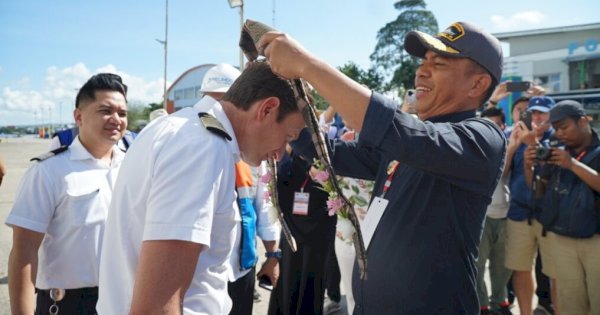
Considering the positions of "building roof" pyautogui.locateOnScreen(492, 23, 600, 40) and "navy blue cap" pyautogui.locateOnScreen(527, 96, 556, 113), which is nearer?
"navy blue cap" pyautogui.locateOnScreen(527, 96, 556, 113)

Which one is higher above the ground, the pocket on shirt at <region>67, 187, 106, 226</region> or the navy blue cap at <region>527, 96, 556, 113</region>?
the navy blue cap at <region>527, 96, 556, 113</region>

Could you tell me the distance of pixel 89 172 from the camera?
8.65 ft

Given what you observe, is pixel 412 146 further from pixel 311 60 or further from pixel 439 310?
pixel 439 310

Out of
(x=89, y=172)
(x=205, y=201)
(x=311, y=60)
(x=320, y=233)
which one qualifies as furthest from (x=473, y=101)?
(x=320, y=233)

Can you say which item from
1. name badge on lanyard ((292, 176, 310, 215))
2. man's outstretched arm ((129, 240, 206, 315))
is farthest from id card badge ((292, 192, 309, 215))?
man's outstretched arm ((129, 240, 206, 315))

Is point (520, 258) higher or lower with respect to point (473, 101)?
lower

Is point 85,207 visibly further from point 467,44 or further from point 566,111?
point 566,111

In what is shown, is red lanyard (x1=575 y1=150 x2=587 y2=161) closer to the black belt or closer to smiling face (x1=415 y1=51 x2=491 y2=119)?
smiling face (x1=415 y1=51 x2=491 y2=119)

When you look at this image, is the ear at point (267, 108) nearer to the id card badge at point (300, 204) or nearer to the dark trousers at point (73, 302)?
the dark trousers at point (73, 302)

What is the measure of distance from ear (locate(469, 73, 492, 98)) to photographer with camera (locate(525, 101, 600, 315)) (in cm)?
246

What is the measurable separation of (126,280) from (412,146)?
0.94 m

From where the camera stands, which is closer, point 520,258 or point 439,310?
point 439,310

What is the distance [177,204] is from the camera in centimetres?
114

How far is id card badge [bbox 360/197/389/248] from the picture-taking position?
1.92 metres
